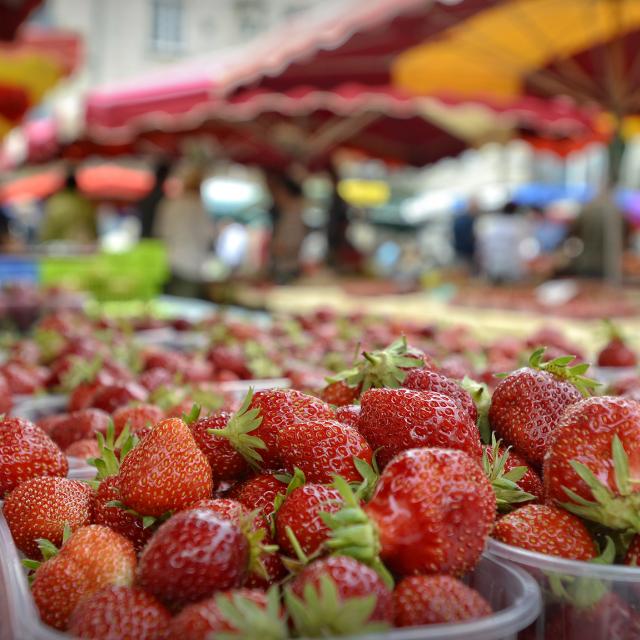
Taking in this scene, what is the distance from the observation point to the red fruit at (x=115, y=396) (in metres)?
1.80

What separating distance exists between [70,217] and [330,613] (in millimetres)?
9156

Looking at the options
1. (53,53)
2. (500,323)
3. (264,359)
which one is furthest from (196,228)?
(264,359)

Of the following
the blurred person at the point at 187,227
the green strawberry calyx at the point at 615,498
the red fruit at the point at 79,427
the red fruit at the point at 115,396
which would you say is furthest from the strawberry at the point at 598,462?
the blurred person at the point at 187,227

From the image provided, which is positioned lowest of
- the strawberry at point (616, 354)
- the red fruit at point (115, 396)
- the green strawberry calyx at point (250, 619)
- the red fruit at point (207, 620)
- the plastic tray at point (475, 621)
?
the strawberry at point (616, 354)

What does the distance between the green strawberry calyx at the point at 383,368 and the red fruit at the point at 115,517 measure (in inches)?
15.4

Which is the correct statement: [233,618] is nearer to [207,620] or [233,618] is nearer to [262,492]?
[207,620]

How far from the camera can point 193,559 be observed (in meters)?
0.79

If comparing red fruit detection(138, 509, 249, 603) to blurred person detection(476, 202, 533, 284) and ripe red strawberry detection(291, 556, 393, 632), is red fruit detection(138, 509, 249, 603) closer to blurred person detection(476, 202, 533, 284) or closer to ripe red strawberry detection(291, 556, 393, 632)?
ripe red strawberry detection(291, 556, 393, 632)

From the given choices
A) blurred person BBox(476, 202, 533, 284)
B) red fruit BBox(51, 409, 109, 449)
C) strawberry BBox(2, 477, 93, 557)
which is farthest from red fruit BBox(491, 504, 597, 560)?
blurred person BBox(476, 202, 533, 284)

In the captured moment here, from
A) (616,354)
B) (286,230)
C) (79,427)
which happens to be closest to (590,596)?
(79,427)

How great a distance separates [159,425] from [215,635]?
1.23 ft

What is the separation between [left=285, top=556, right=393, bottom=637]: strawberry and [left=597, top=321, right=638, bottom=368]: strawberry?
188 cm

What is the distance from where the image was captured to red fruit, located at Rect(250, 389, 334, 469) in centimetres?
102

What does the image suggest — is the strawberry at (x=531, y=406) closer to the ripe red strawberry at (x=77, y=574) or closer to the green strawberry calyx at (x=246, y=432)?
the green strawberry calyx at (x=246, y=432)
